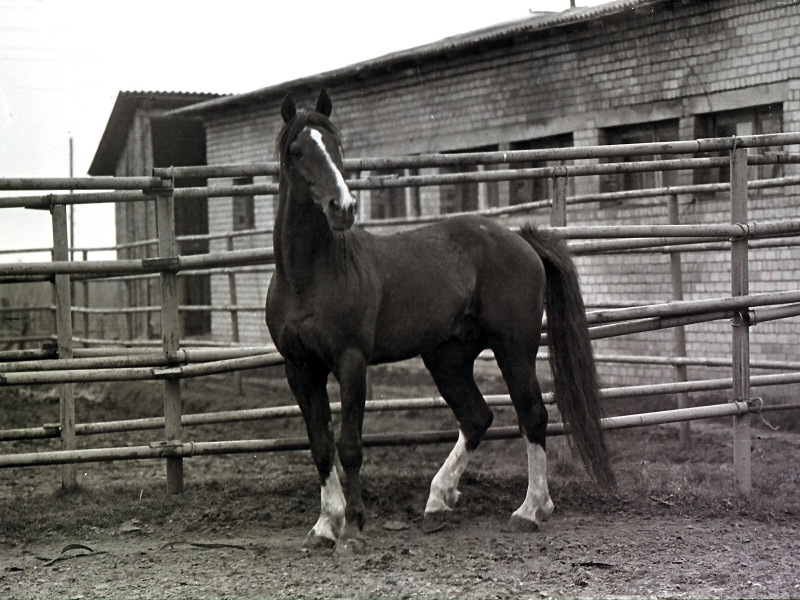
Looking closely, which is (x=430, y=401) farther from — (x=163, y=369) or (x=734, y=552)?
(x=734, y=552)

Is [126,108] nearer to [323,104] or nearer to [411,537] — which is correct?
[323,104]

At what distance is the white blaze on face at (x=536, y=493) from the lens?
4645mm

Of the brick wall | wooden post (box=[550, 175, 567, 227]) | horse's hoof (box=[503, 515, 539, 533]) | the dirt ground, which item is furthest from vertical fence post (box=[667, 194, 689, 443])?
horse's hoof (box=[503, 515, 539, 533])

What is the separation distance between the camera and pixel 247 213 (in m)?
18.3

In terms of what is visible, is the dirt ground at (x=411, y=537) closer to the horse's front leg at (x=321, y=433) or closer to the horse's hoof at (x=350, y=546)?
the horse's hoof at (x=350, y=546)

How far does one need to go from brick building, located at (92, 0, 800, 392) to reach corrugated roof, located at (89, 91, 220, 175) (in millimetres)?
4583

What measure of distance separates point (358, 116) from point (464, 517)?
1153 cm

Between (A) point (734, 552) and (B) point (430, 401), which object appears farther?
(B) point (430, 401)

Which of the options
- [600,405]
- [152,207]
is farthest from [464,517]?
[152,207]

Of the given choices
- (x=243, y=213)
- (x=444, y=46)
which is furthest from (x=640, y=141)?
(x=243, y=213)

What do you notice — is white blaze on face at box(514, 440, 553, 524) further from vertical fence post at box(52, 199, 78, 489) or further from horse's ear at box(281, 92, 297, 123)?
vertical fence post at box(52, 199, 78, 489)

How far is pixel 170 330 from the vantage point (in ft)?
17.2

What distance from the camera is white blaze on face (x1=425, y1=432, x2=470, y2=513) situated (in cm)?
473

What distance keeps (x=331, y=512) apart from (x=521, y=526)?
912 mm
